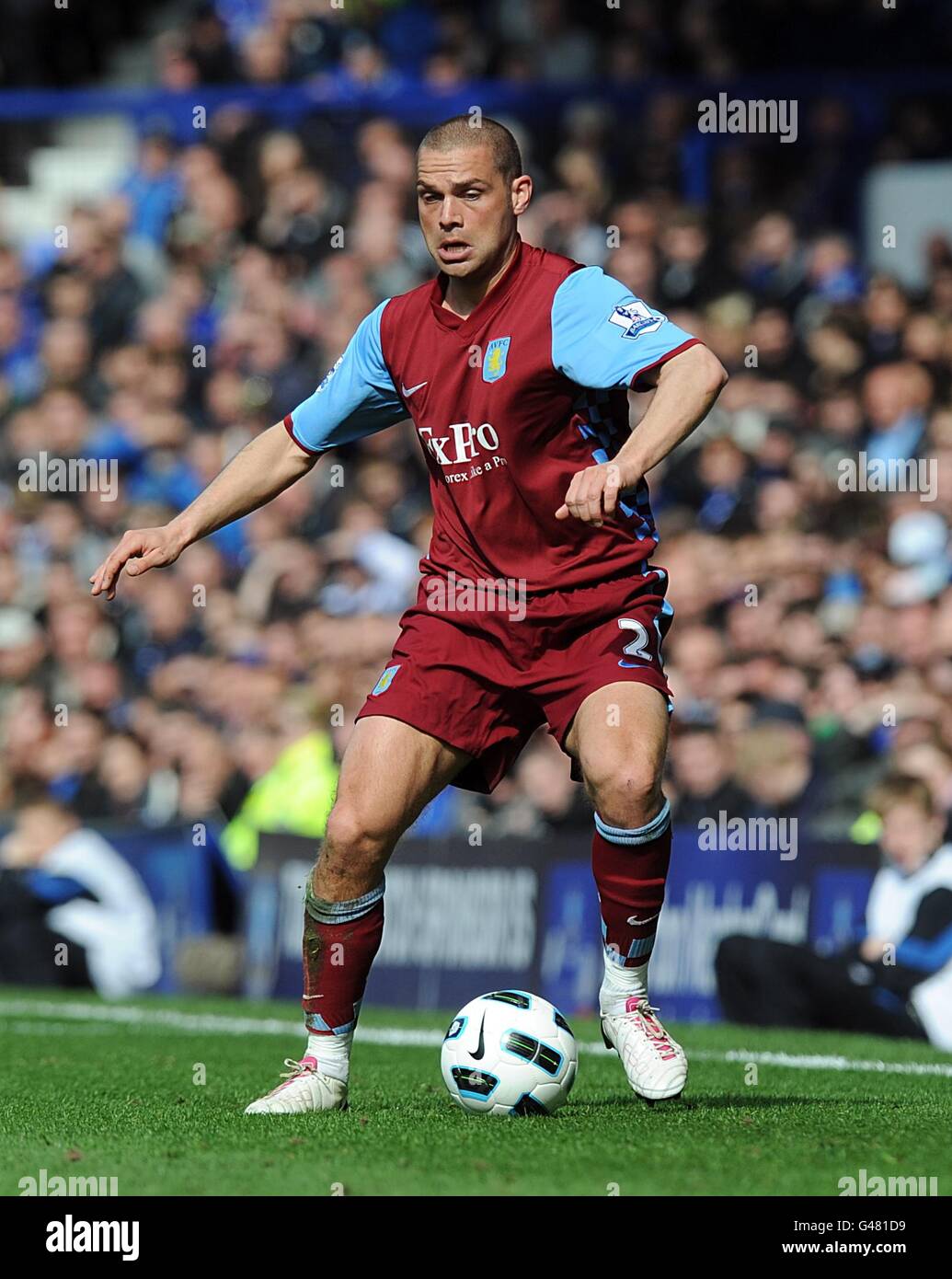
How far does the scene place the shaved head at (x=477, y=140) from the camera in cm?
589

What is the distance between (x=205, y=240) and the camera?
54.4 ft

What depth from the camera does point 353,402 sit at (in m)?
6.36

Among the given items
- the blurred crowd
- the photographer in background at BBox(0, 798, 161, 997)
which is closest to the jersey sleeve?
the blurred crowd

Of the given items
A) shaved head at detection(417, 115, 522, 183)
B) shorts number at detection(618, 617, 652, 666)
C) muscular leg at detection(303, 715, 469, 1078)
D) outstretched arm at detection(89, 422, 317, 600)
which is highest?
shaved head at detection(417, 115, 522, 183)

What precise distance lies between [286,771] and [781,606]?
3.26 metres

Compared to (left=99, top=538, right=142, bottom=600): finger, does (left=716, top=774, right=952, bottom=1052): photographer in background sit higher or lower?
lower

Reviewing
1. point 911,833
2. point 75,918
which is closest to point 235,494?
point 911,833

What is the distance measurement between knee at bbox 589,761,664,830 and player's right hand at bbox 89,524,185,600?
1.41 meters

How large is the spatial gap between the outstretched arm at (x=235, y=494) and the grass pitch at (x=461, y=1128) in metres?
1.65

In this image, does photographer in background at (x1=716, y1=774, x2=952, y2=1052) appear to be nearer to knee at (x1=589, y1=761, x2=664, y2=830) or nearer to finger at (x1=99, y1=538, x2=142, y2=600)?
knee at (x1=589, y1=761, x2=664, y2=830)

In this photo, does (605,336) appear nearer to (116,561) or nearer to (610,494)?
(610,494)

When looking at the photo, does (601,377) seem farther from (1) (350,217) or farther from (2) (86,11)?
(2) (86,11)

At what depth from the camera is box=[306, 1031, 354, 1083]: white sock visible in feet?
19.8
